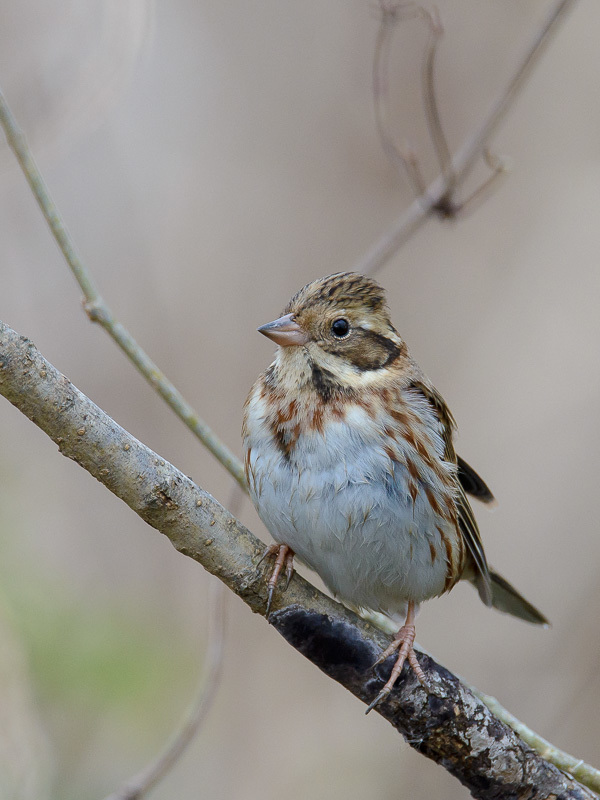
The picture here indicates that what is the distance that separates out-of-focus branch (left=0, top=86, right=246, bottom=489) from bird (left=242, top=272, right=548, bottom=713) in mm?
271

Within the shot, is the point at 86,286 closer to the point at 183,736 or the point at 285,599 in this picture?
the point at 285,599

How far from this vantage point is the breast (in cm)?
314

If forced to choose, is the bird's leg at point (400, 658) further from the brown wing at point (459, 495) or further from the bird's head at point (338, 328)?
the bird's head at point (338, 328)

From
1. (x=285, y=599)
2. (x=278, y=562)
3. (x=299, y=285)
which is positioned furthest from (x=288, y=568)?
(x=299, y=285)

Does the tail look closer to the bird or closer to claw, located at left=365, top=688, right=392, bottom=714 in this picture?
the bird

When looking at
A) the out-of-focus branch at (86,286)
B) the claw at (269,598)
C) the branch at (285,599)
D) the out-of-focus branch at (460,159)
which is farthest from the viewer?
the out-of-focus branch at (460,159)

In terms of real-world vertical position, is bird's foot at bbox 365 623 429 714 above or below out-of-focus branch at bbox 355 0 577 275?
below

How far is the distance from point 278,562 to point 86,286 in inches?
41.3

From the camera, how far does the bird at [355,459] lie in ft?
10.3

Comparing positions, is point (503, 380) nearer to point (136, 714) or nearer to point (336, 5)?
point (336, 5)

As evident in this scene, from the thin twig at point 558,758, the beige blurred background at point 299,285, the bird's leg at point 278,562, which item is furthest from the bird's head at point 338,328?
the beige blurred background at point 299,285

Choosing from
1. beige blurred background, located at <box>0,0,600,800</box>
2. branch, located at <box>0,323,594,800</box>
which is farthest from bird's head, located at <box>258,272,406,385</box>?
beige blurred background, located at <box>0,0,600,800</box>

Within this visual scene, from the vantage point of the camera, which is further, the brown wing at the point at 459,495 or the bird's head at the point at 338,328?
the brown wing at the point at 459,495

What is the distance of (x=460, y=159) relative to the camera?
162 inches
